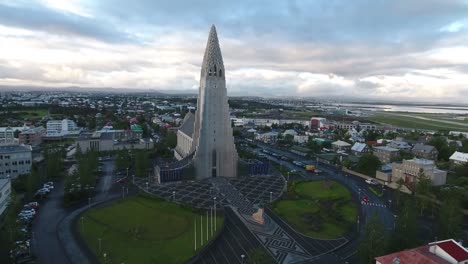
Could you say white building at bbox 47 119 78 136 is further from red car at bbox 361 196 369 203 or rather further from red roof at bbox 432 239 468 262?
red roof at bbox 432 239 468 262

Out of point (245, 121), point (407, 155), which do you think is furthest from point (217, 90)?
point (245, 121)

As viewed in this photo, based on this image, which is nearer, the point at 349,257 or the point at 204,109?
the point at 349,257

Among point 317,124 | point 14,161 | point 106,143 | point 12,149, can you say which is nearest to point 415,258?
point 14,161

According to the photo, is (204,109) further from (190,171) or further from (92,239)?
(92,239)

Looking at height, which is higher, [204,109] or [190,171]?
[204,109]

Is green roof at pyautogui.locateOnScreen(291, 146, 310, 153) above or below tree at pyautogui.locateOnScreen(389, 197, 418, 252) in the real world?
below

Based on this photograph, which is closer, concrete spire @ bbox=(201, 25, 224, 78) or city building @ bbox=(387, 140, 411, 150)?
concrete spire @ bbox=(201, 25, 224, 78)

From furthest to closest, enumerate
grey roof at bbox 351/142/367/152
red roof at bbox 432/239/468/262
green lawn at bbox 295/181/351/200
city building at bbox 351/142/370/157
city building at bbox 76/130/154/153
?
grey roof at bbox 351/142/367/152
city building at bbox 351/142/370/157
city building at bbox 76/130/154/153
green lawn at bbox 295/181/351/200
red roof at bbox 432/239/468/262

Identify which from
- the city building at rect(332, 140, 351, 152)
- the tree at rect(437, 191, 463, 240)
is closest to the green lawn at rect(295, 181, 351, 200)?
the tree at rect(437, 191, 463, 240)
